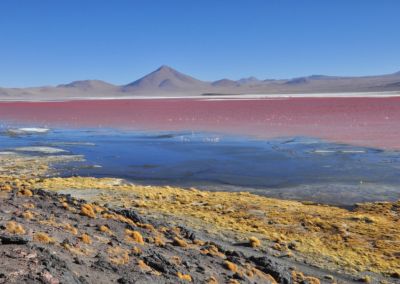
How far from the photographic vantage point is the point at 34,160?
19.4 m

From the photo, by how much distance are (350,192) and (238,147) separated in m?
9.53

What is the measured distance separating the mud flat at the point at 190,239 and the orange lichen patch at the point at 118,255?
0.09ft

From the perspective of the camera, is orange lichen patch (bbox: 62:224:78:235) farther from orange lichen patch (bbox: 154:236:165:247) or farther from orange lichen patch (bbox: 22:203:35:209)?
orange lichen patch (bbox: 154:236:165:247)

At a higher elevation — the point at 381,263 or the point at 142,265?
the point at 142,265

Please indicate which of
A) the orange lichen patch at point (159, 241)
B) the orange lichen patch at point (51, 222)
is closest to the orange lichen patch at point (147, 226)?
the orange lichen patch at point (159, 241)

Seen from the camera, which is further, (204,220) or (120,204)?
(120,204)

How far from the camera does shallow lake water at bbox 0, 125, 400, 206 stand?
14289mm

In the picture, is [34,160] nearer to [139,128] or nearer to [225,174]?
→ [225,174]

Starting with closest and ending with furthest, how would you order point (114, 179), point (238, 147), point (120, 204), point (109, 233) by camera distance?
point (109, 233)
point (120, 204)
point (114, 179)
point (238, 147)

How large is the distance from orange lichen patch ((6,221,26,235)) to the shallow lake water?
793 centimetres

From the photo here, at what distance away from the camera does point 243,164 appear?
1834 cm

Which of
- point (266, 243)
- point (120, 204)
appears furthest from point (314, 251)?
point (120, 204)

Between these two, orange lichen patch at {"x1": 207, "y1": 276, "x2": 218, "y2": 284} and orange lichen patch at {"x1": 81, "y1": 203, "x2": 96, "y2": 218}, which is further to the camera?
orange lichen patch at {"x1": 81, "y1": 203, "x2": 96, "y2": 218}

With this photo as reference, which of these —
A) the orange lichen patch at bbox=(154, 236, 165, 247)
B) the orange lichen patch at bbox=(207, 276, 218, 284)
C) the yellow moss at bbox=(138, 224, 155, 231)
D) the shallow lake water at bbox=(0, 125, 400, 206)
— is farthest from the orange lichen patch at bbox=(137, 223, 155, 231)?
the shallow lake water at bbox=(0, 125, 400, 206)
